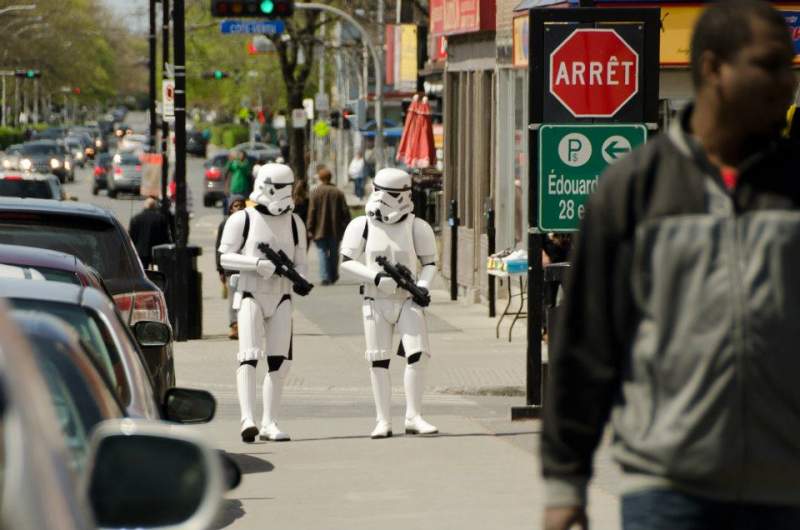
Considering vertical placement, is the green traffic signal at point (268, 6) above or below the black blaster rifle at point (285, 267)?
above

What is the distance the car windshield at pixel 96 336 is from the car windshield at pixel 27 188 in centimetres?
A: 2534

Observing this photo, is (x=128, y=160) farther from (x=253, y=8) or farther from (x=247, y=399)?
(x=247, y=399)

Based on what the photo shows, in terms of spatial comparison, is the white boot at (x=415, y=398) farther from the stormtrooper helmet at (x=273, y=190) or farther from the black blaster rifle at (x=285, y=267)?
the stormtrooper helmet at (x=273, y=190)

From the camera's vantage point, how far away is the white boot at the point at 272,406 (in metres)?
13.1

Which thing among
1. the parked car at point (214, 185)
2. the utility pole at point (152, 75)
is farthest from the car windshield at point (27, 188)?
the parked car at point (214, 185)

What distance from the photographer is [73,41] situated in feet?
327

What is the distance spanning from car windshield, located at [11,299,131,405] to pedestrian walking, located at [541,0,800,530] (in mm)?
2040

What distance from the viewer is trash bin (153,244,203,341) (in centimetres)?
2050

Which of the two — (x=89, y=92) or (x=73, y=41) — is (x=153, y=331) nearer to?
(x=73, y=41)

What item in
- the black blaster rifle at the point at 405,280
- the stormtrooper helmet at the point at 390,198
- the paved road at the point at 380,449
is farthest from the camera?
the stormtrooper helmet at the point at 390,198

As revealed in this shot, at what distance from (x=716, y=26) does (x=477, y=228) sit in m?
21.4

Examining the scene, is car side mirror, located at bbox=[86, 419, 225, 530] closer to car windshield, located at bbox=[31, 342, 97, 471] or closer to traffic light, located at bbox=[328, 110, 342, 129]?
car windshield, located at bbox=[31, 342, 97, 471]

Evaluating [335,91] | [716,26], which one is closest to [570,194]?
[716,26]

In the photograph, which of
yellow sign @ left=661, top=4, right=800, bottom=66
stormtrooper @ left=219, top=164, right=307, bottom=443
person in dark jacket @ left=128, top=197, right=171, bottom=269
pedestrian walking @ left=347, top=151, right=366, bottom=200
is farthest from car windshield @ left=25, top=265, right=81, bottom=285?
pedestrian walking @ left=347, top=151, right=366, bottom=200
